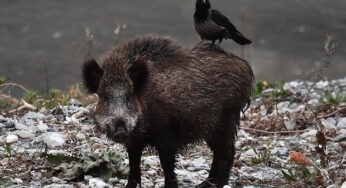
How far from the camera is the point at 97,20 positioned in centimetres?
1424

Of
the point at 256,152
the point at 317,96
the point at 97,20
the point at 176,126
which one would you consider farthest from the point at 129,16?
the point at 176,126

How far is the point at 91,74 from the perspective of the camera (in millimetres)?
4945

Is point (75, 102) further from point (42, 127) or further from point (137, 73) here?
point (137, 73)

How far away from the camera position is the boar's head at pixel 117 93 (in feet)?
15.5

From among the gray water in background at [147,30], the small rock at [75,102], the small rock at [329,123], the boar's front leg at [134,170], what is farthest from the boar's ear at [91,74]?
the gray water in background at [147,30]

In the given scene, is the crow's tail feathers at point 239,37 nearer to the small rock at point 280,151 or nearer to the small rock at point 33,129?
the small rock at point 280,151

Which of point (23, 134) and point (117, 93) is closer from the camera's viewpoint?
point (117, 93)

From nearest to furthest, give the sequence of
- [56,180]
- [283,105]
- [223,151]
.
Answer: [56,180] < [223,151] < [283,105]

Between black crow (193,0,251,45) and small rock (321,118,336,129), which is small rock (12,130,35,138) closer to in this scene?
black crow (193,0,251,45)

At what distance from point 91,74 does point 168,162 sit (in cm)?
84

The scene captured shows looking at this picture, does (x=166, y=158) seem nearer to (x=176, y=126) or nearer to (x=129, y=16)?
(x=176, y=126)

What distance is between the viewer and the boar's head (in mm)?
4719

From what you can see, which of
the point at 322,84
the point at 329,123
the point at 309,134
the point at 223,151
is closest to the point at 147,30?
the point at 322,84

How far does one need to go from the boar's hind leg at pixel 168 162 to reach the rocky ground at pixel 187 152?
290 millimetres
